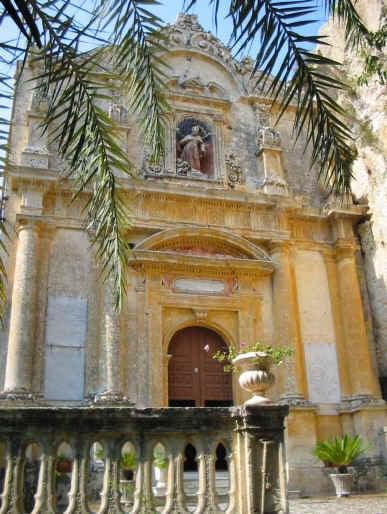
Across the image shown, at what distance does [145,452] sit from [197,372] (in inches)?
326

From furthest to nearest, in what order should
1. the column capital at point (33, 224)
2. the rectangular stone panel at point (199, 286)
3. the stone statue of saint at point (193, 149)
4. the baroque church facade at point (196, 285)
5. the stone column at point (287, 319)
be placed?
the stone statue of saint at point (193, 149), the rectangular stone panel at point (199, 286), the stone column at point (287, 319), the column capital at point (33, 224), the baroque church facade at point (196, 285)

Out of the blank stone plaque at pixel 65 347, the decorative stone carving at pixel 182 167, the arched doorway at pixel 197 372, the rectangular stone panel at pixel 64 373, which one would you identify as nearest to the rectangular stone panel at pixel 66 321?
the blank stone plaque at pixel 65 347

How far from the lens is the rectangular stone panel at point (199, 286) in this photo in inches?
495

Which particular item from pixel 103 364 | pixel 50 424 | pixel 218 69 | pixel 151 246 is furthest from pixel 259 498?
pixel 218 69

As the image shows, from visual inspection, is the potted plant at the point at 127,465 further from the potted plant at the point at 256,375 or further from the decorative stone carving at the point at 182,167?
the decorative stone carving at the point at 182,167

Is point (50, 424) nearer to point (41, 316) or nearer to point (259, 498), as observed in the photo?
point (259, 498)

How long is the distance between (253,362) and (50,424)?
2.96 metres

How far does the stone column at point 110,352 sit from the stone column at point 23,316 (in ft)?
4.60

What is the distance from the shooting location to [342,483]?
10156mm

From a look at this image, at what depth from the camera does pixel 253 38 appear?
3.58 m

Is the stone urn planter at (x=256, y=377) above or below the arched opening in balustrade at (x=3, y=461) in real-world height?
above

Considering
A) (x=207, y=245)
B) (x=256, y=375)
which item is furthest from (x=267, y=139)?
(x=256, y=375)

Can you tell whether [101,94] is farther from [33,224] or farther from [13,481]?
[33,224]

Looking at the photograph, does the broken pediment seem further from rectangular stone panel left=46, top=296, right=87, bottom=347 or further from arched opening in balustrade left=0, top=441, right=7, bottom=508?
arched opening in balustrade left=0, top=441, right=7, bottom=508
